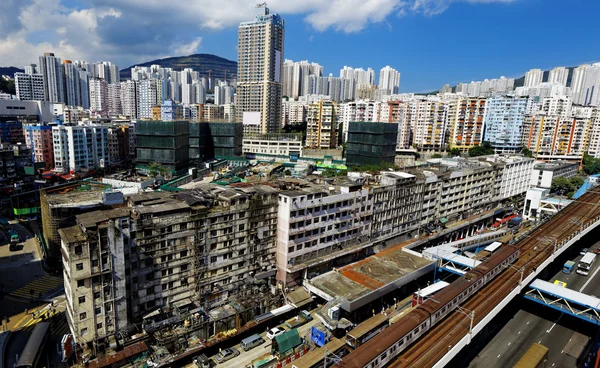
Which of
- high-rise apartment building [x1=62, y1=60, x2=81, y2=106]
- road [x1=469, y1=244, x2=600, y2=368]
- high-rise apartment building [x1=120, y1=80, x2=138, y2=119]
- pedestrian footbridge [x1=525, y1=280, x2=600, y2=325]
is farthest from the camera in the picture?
high-rise apartment building [x1=120, y1=80, x2=138, y2=119]

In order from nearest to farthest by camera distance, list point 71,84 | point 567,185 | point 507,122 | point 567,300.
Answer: point 567,300, point 567,185, point 507,122, point 71,84

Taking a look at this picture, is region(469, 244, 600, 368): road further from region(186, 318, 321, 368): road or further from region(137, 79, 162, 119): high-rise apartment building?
region(137, 79, 162, 119): high-rise apartment building

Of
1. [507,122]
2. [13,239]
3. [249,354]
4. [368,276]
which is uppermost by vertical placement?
[507,122]

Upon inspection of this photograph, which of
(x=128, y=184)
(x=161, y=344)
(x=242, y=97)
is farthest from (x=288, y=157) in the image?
(x=161, y=344)

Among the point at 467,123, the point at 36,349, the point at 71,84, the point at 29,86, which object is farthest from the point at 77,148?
the point at 467,123

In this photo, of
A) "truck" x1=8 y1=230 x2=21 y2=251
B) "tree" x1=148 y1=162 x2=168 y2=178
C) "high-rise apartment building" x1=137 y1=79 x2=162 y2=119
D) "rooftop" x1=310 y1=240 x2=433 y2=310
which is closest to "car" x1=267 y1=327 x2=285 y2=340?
"rooftop" x1=310 y1=240 x2=433 y2=310

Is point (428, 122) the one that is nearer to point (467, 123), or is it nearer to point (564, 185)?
point (467, 123)

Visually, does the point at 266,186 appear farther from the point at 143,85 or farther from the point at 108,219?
the point at 143,85

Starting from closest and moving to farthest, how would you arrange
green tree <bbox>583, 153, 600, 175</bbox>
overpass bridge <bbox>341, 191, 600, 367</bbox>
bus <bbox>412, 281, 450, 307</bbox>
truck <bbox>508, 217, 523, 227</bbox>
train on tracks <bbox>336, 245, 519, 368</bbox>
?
train on tracks <bbox>336, 245, 519, 368</bbox> → overpass bridge <bbox>341, 191, 600, 367</bbox> → bus <bbox>412, 281, 450, 307</bbox> → truck <bbox>508, 217, 523, 227</bbox> → green tree <bbox>583, 153, 600, 175</bbox>
